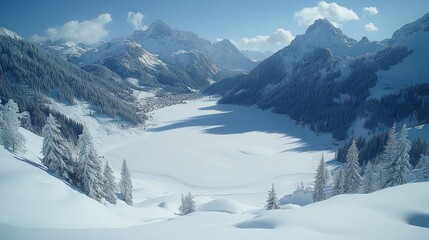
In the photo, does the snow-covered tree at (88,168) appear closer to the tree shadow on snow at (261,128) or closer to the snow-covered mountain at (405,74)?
the tree shadow on snow at (261,128)

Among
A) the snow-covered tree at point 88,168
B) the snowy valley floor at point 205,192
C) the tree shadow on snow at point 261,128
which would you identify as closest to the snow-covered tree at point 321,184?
the snowy valley floor at point 205,192

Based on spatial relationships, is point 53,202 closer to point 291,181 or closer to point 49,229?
point 49,229

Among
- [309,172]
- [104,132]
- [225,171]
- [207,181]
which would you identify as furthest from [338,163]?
[104,132]

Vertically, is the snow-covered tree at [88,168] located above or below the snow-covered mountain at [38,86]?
below

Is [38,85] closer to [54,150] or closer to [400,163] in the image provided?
[54,150]

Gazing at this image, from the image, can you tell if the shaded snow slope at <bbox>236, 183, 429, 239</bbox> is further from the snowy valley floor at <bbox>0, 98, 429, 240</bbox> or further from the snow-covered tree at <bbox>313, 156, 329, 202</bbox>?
the snow-covered tree at <bbox>313, 156, 329, 202</bbox>
